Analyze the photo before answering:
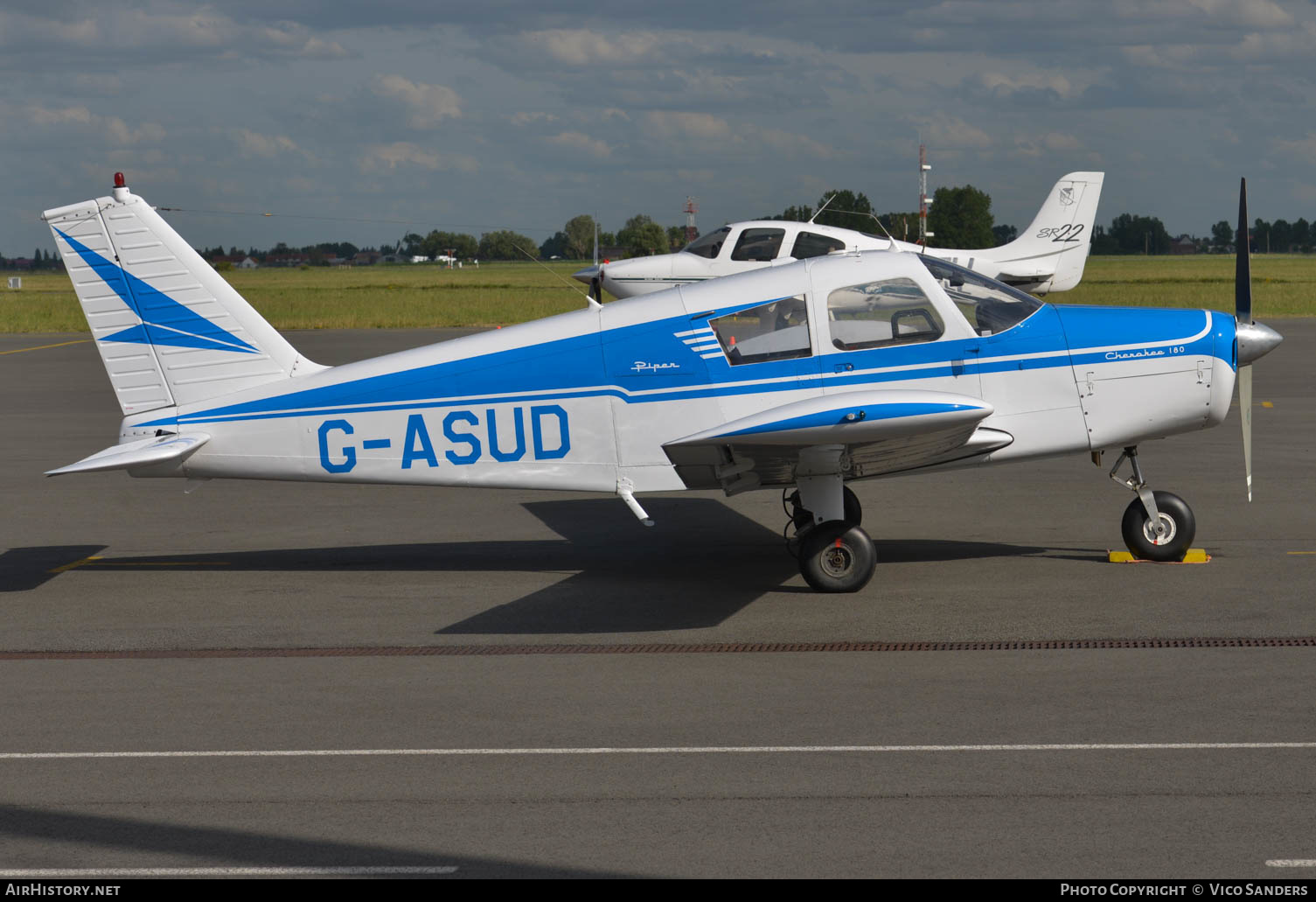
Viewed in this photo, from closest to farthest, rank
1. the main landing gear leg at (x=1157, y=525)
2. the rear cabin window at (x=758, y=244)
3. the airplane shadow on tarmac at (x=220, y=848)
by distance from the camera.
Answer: the airplane shadow on tarmac at (x=220, y=848)
the main landing gear leg at (x=1157, y=525)
the rear cabin window at (x=758, y=244)

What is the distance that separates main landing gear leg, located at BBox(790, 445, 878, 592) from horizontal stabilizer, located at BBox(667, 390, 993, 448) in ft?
2.11

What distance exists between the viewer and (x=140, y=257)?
32.4ft

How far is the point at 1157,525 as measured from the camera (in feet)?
32.2

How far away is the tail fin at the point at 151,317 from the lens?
32.3 feet

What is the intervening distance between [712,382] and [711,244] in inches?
631

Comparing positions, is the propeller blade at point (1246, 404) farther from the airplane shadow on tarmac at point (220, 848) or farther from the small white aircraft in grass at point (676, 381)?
the airplane shadow on tarmac at point (220, 848)

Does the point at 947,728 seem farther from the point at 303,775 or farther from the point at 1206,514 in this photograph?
the point at 1206,514

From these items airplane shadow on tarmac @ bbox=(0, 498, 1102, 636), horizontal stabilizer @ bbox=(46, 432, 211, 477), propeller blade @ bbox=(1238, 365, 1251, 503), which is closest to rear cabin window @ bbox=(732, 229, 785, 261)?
airplane shadow on tarmac @ bbox=(0, 498, 1102, 636)

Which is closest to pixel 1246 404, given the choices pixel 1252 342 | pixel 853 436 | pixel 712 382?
pixel 1252 342

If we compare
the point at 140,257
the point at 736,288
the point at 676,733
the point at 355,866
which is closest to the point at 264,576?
the point at 140,257

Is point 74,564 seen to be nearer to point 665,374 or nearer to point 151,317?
point 151,317

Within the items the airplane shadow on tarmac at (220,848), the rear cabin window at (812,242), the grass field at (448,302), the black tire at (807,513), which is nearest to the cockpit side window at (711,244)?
the rear cabin window at (812,242)

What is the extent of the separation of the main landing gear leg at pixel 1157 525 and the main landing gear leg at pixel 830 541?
2082 millimetres

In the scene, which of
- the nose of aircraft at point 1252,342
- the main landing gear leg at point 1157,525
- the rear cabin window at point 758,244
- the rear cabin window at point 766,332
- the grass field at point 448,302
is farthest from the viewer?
the grass field at point 448,302
